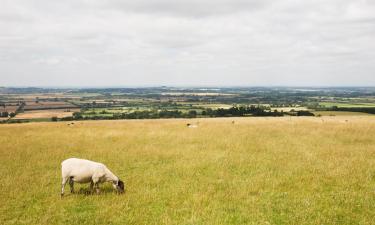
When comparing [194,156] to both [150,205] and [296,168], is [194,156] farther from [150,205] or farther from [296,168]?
[150,205]

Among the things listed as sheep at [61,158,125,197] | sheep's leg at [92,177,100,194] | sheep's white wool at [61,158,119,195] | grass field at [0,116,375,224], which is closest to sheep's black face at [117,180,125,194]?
sheep at [61,158,125,197]

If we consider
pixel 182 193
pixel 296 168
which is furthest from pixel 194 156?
pixel 182 193

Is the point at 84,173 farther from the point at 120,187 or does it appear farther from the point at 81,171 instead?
the point at 120,187

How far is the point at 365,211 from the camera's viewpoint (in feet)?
34.6

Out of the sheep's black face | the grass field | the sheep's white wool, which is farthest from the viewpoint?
the sheep's black face

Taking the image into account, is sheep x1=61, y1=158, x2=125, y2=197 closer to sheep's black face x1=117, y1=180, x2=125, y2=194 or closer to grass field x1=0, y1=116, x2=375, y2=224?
sheep's black face x1=117, y1=180, x2=125, y2=194

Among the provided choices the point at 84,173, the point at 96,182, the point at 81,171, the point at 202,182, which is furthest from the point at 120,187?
the point at 202,182

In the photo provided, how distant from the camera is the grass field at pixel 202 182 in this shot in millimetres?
10406

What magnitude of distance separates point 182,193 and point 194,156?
765cm

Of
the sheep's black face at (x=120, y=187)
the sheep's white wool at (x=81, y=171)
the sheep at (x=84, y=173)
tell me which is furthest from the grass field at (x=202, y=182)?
the sheep's white wool at (x=81, y=171)

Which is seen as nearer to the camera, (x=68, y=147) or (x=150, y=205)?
(x=150, y=205)

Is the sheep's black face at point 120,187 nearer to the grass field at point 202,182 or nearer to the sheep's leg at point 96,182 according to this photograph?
the grass field at point 202,182

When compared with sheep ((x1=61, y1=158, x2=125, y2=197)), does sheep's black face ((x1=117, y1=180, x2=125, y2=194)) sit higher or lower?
lower

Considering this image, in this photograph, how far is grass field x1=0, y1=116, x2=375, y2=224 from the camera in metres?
10.4
